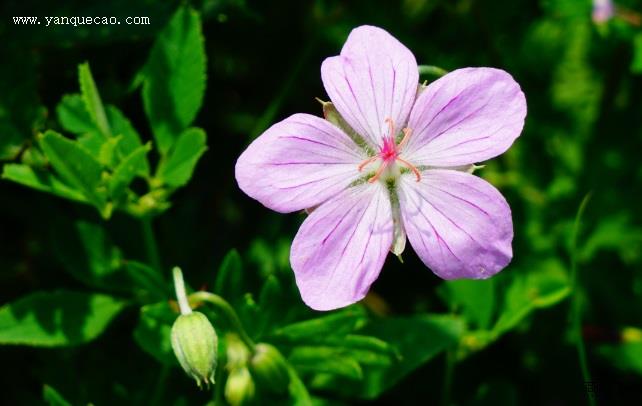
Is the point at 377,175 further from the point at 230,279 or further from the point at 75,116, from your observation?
the point at 75,116

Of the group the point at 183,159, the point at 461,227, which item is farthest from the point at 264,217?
the point at 461,227

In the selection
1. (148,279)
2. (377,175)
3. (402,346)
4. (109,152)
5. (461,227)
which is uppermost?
(109,152)

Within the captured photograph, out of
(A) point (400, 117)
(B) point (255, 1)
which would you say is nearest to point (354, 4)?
(B) point (255, 1)

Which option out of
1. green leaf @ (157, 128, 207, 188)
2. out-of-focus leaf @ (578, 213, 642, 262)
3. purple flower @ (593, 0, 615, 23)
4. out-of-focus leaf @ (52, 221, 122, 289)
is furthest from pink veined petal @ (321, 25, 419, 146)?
out-of-focus leaf @ (578, 213, 642, 262)

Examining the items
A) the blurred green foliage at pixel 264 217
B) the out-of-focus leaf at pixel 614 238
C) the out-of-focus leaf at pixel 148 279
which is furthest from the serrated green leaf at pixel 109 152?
the out-of-focus leaf at pixel 614 238

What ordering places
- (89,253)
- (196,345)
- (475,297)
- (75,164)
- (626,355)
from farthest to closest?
(626,355) → (475,297) → (89,253) → (75,164) → (196,345)

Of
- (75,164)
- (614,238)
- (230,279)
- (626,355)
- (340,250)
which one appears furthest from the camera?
(614,238)

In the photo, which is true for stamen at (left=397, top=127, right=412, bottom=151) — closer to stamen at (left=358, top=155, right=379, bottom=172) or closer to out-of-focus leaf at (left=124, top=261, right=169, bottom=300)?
stamen at (left=358, top=155, right=379, bottom=172)
